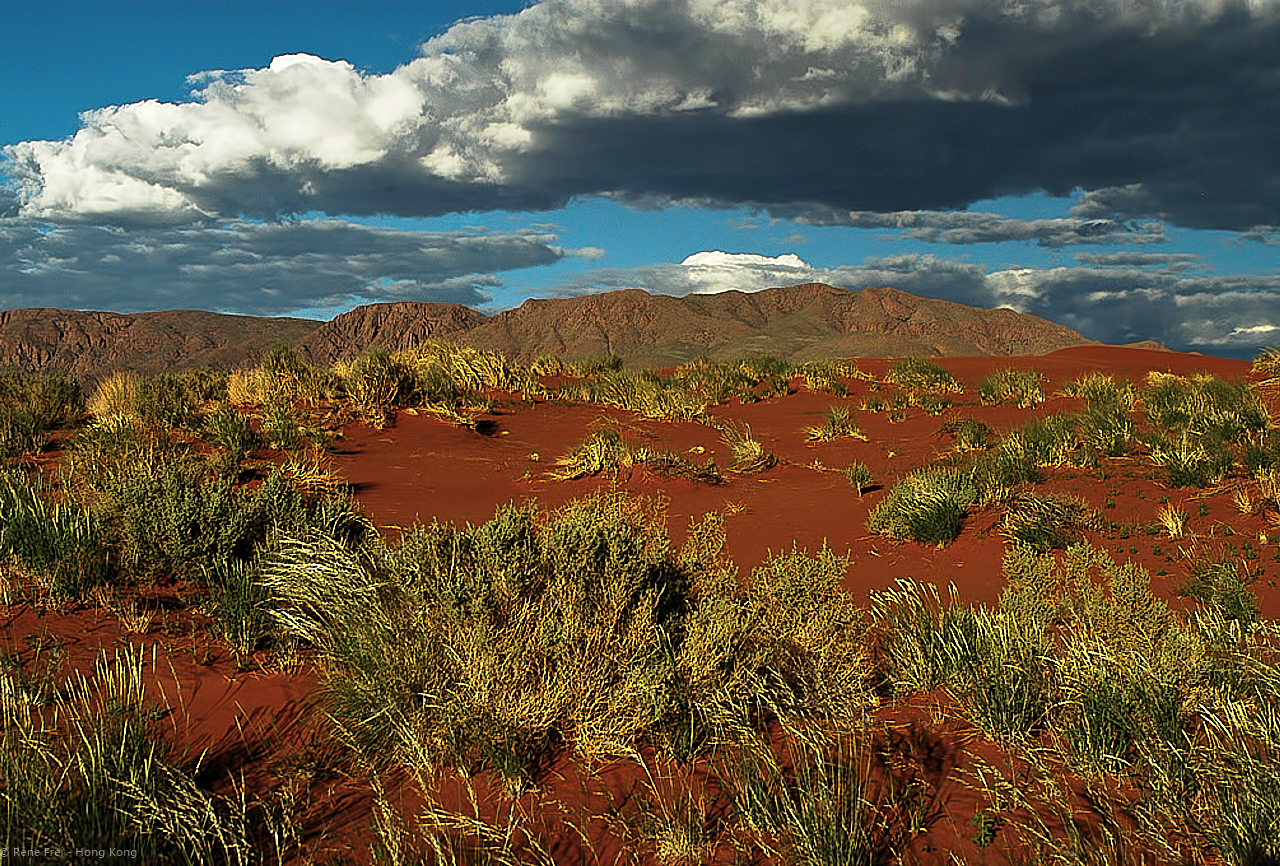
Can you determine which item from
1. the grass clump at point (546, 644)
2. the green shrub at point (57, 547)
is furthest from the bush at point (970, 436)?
the green shrub at point (57, 547)

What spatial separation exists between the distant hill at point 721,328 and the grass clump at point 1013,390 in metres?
63.4

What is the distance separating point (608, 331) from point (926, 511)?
96872 millimetres

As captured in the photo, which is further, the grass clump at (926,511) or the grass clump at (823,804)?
the grass clump at (926,511)

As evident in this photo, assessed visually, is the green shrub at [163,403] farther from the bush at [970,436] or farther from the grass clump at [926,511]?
the bush at [970,436]

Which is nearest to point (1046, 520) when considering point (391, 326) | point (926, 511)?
point (926, 511)

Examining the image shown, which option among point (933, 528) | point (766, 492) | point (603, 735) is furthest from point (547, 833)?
point (766, 492)

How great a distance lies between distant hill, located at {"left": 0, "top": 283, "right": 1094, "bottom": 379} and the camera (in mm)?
95812

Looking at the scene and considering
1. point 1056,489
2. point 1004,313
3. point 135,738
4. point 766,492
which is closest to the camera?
point 135,738

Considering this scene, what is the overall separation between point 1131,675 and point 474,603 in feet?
11.5

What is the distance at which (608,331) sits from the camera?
4183 inches

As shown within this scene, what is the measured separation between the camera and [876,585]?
8977 millimetres

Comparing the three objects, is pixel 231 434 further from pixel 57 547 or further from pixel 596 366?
pixel 596 366

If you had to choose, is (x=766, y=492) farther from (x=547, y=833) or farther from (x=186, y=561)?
(x=547, y=833)

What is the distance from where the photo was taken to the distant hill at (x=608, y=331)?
9581cm
